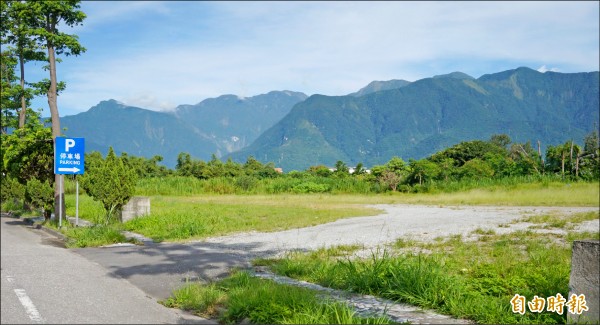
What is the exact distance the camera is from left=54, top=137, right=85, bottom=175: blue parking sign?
1609cm

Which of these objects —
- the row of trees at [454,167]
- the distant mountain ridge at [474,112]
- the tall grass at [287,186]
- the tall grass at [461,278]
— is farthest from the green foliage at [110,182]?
the distant mountain ridge at [474,112]

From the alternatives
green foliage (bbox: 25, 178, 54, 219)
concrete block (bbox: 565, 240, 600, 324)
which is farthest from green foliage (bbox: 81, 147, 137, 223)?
concrete block (bbox: 565, 240, 600, 324)

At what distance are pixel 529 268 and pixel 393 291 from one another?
2.50 meters

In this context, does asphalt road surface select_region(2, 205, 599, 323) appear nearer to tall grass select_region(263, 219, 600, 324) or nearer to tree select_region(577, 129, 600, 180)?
tall grass select_region(263, 219, 600, 324)

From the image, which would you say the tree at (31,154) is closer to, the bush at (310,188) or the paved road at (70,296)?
the paved road at (70,296)

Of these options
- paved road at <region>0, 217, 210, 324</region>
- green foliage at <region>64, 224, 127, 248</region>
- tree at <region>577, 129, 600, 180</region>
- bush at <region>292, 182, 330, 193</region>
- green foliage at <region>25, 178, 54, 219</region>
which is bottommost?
bush at <region>292, 182, 330, 193</region>

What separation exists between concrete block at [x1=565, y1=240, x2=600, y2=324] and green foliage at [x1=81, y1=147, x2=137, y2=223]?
14.3 m

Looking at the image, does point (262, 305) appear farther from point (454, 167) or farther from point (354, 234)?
point (454, 167)

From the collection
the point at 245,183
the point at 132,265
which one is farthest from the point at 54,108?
the point at 245,183

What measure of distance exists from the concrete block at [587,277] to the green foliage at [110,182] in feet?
46.9

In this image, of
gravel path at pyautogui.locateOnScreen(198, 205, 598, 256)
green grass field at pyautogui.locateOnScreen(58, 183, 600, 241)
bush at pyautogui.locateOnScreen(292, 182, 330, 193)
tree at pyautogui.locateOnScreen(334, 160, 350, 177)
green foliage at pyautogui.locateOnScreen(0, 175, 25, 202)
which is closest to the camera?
gravel path at pyautogui.locateOnScreen(198, 205, 598, 256)

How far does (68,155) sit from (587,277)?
50.6ft

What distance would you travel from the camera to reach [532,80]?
6725cm

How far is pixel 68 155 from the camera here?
1622 cm
